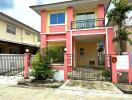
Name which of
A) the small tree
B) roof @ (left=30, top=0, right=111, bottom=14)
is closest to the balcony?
roof @ (left=30, top=0, right=111, bottom=14)

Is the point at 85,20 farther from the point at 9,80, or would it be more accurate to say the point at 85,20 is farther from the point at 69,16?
the point at 9,80

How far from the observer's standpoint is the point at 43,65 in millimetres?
9469

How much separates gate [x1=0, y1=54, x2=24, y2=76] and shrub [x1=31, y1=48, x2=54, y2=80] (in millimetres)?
3634

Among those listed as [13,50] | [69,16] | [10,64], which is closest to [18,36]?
[13,50]

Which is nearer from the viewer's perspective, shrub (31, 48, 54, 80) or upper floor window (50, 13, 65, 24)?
shrub (31, 48, 54, 80)

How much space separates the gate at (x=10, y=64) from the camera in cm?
1240

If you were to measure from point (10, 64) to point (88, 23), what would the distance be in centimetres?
868

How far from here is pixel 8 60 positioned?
12.7m

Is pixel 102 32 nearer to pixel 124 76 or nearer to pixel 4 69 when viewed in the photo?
pixel 124 76

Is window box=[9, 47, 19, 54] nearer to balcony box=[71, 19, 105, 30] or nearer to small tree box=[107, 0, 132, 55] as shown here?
balcony box=[71, 19, 105, 30]

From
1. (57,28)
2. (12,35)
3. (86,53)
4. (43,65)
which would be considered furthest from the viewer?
(12,35)

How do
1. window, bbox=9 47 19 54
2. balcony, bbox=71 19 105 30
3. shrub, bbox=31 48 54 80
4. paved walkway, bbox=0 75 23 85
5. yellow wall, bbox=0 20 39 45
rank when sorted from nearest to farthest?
paved walkway, bbox=0 75 23 85, shrub, bbox=31 48 54 80, balcony, bbox=71 19 105 30, yellow wall, bbox=0 20 39 45, window, bbox=9 47 19 54

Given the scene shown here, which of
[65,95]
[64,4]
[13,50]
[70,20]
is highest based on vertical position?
[64,4]

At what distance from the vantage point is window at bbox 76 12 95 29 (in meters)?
15.1
